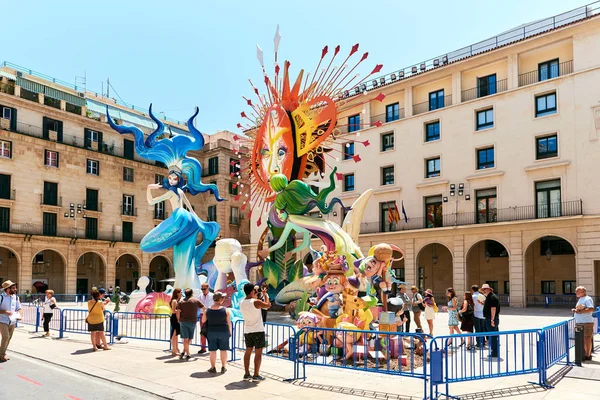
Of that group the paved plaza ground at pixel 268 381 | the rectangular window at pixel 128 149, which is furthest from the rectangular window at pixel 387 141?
the paved plaza ground at pixel 268 381

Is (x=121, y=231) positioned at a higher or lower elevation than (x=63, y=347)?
higher

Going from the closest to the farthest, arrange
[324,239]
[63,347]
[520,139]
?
[63,347] → [324,239] → [520,139]

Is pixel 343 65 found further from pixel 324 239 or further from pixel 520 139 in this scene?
pixel 520 139

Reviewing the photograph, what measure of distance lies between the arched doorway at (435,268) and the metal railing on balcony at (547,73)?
11417mm

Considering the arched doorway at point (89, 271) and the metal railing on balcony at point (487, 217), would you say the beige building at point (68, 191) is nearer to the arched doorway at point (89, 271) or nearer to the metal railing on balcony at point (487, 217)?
the arched doorway at point (89, 271)

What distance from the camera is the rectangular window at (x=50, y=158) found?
126ft

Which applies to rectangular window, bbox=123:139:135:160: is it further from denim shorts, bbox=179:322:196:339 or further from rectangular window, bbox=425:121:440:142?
denim shorts, bbox=179:322:196:339

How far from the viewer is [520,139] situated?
29.3 metres

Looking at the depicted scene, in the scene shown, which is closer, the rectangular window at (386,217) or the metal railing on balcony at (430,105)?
the metal railing on balcony at (430,105)

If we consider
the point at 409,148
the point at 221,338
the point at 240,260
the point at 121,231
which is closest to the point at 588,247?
the point at 409,148

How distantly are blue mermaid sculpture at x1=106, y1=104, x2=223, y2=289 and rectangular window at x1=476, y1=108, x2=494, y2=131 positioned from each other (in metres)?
17.8

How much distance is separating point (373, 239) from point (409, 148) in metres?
6.48

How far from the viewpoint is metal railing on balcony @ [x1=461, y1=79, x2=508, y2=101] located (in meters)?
30.9

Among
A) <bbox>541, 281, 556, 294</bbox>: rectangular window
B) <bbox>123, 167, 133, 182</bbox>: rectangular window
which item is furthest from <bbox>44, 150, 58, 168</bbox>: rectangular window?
<bbox>541, 281, 556, 294</bbox>: rectangular window
